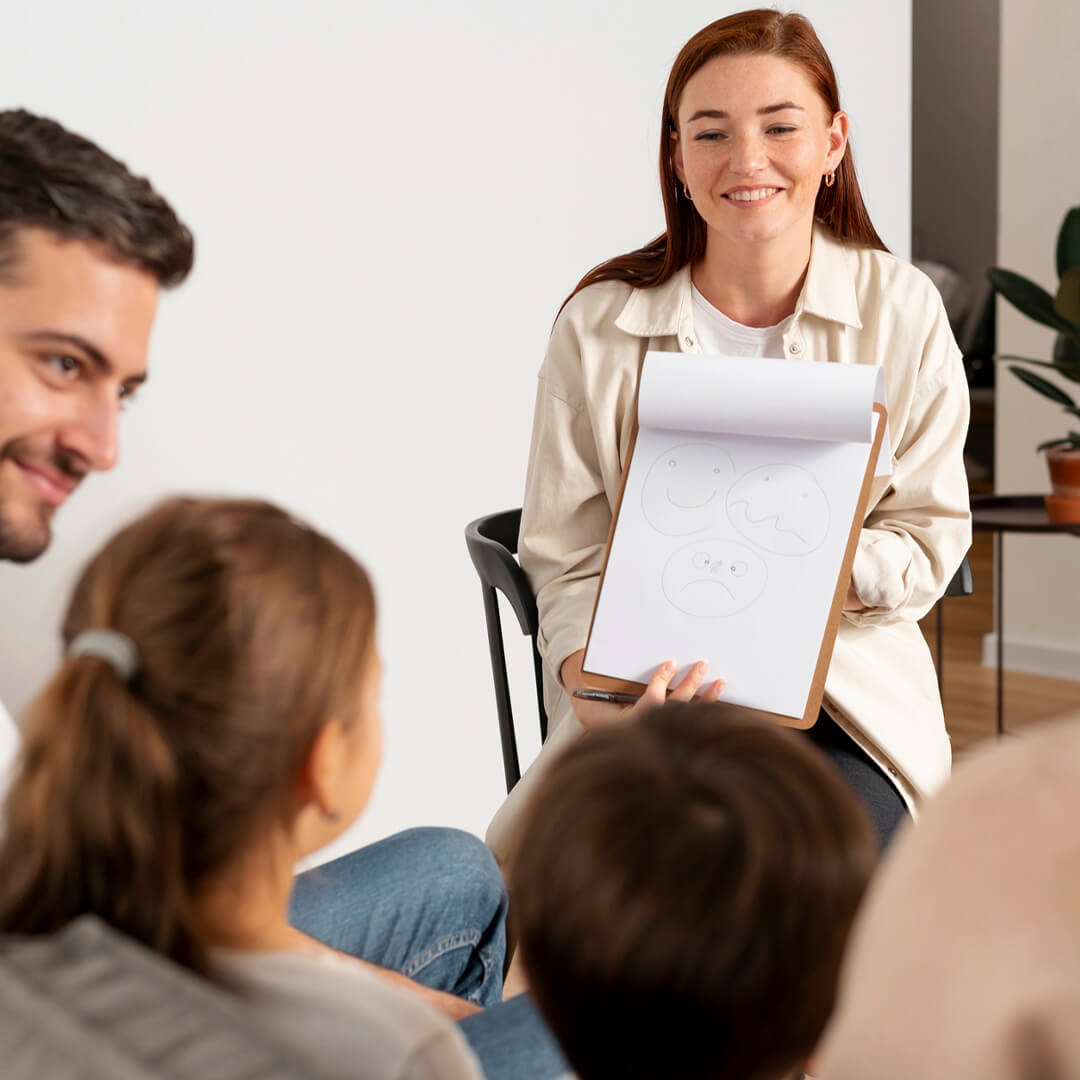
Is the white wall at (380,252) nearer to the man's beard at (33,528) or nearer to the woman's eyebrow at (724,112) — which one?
the man's beard at (33,528)

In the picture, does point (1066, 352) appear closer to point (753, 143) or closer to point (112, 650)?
point (753, 143)

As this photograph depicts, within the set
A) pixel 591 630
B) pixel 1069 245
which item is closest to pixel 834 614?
pixel 591 630

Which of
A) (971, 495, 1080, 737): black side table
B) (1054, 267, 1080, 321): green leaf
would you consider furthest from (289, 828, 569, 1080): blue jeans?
(1054, 267, 1080, 321): green leaf

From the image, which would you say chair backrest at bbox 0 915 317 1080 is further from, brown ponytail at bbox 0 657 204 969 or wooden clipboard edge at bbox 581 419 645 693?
wooden clipboard edge at bbox 581 419 645 693

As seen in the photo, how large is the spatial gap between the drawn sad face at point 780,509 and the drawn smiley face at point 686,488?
0.02 m

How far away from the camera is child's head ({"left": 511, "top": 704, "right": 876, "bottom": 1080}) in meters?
0.64

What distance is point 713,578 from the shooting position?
4.41 ft

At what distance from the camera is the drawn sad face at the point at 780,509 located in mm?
1314

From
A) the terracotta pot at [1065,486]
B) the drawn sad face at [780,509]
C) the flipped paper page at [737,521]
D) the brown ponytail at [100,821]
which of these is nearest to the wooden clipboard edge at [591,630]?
the flipped paper page at [737,521]

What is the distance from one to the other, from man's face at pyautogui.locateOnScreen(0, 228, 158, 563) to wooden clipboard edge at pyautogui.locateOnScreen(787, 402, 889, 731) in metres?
0.83

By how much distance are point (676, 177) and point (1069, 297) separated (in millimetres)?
1169

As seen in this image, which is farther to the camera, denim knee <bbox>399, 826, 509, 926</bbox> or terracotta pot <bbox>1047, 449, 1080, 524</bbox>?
terracotta pot <bbox>1047, 449, 1080, 524</bbox>

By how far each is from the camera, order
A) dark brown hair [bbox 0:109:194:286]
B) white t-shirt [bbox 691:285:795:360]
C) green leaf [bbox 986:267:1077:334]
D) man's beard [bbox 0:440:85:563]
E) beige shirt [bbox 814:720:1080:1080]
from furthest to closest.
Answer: green leaf [bbox 986:267:1077:334]
white t-shirt [bbox 691:285:795:360]
man's beard [bbox 0:440:85:563]
dark brown hair [bbox 0:109:194:286]
beige shirt [bbox 814:720:1080:1080]

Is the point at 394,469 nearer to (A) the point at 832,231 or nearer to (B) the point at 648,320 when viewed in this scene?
(B) the point at 648,320
